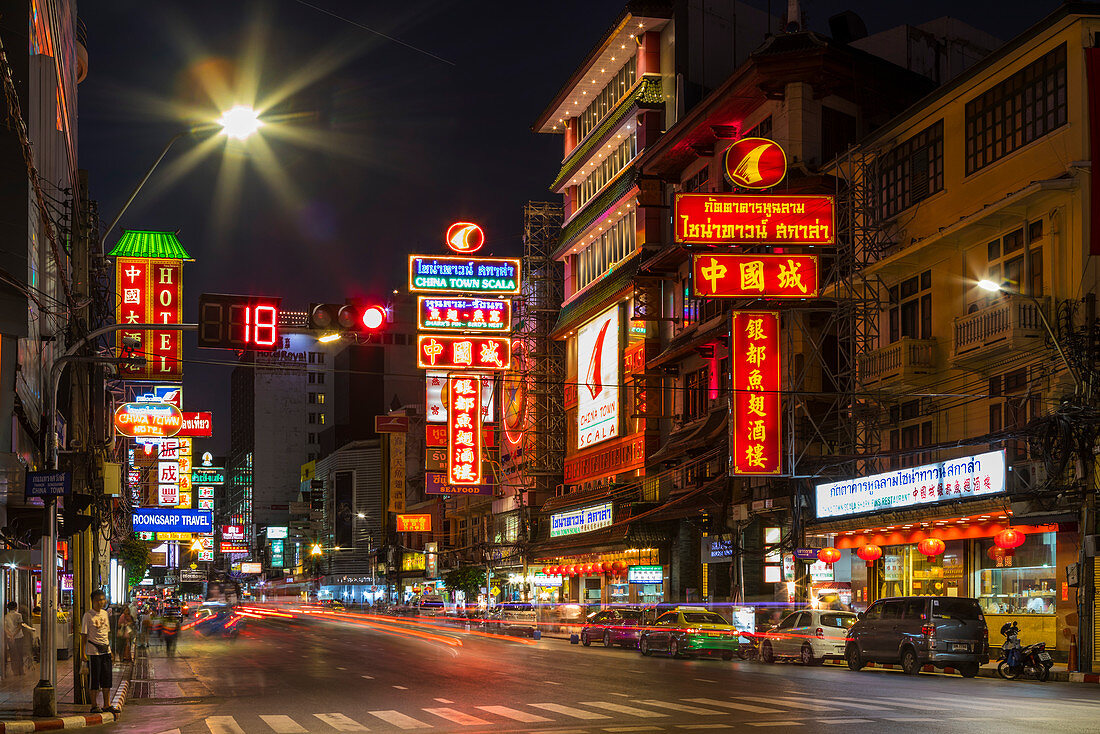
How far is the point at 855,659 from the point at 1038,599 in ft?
17.2

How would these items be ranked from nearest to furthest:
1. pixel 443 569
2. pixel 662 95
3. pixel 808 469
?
1. pixel 808 469
2. pixel 662 95
3. pixel 443 569

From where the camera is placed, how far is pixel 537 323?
255 feet

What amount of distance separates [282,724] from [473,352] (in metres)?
43.6

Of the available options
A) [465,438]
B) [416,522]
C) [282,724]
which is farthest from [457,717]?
[416,522]

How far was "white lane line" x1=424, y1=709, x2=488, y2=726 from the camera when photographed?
61.1 ft

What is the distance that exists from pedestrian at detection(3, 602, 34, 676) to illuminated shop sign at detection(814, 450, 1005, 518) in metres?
23.1

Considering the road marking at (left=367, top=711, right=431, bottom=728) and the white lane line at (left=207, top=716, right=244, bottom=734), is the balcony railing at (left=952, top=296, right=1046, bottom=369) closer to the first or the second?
the road marking at (left=367, top=711, right=431, bottom=728)

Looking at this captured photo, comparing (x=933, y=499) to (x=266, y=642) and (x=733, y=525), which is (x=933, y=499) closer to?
(x=733, y=525)

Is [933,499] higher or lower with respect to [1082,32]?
lower

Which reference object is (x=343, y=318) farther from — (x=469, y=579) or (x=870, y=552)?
(x=469, y=579)

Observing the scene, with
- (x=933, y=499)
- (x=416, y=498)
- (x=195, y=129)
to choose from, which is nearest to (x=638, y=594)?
(x=933, y=499)

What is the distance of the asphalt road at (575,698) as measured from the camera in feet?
58.5

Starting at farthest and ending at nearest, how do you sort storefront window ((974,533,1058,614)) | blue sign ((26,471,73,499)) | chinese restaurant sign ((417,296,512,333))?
chinese restaurant sign ((417,296,512,333))
storefront window ((974,533,1058,614))
blue sign ((26,471,73,499))

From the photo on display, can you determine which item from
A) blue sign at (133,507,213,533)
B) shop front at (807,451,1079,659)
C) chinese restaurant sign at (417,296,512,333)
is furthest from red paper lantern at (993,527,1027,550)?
chinese restaurant sign at (417,296,512,333)
